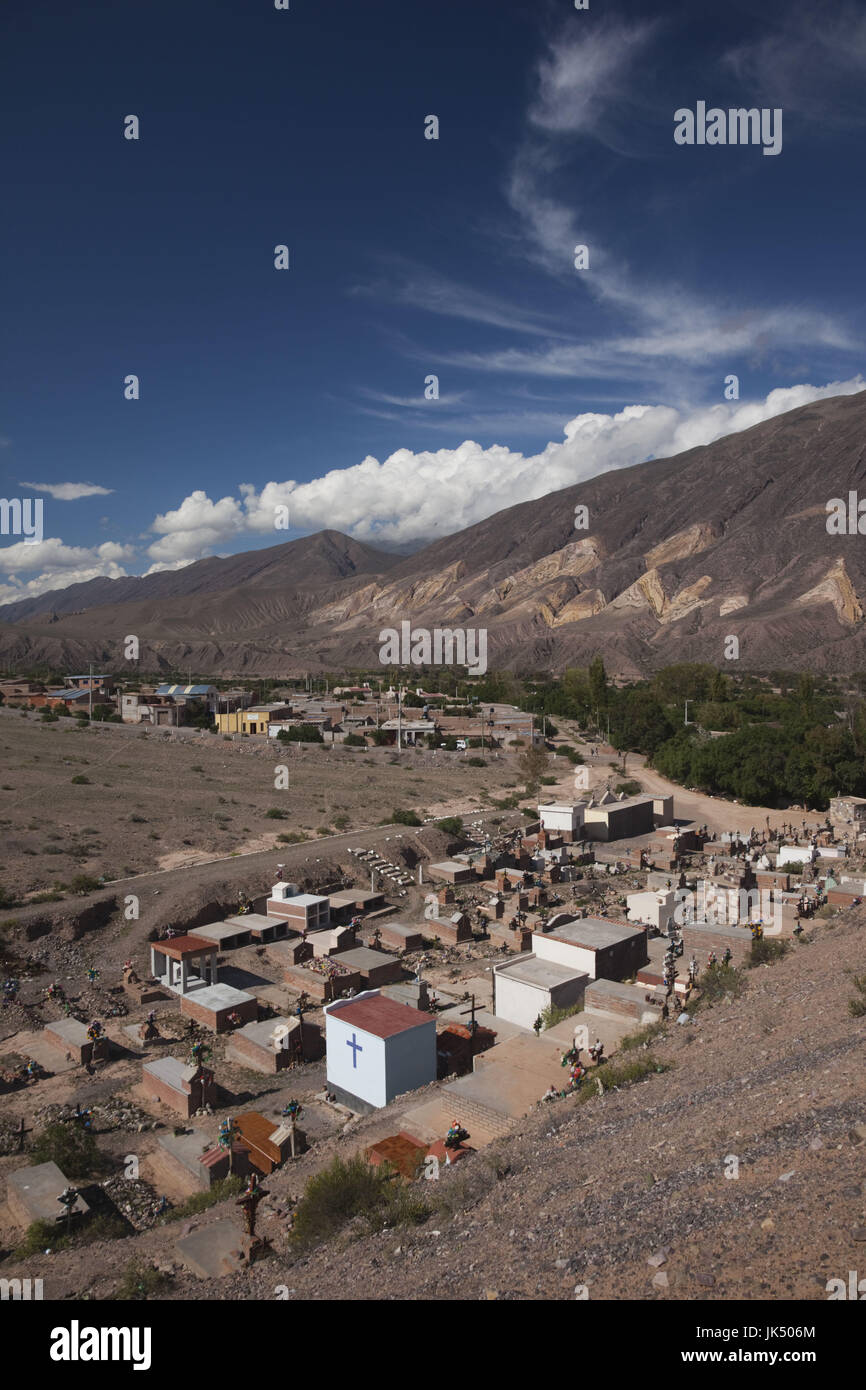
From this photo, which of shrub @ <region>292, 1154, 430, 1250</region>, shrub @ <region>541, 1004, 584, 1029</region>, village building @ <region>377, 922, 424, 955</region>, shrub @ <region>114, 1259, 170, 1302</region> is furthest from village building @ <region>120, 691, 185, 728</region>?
shrub @ <region>292, 1154, 430, 1250</region>

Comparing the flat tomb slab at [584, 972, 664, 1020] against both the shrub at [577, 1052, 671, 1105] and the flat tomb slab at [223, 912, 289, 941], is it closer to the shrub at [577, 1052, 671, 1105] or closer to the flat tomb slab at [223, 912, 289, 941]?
the shrub at [577, 1052, 671, 1105]

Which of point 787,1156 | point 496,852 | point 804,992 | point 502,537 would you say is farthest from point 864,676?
point 502,537

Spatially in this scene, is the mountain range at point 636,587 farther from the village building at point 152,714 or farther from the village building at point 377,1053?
the village building at point 377,1053

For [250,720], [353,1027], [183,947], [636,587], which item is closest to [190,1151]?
[353,1027]

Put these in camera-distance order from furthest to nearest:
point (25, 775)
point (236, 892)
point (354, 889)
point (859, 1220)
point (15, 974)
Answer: point (25, 775), point (354, 889), point (236, 892), point (15, 974), point (859, 1220)

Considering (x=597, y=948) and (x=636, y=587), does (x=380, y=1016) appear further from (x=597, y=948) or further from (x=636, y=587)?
(x=636, y=587)

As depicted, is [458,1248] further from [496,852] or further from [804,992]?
[496,852]
